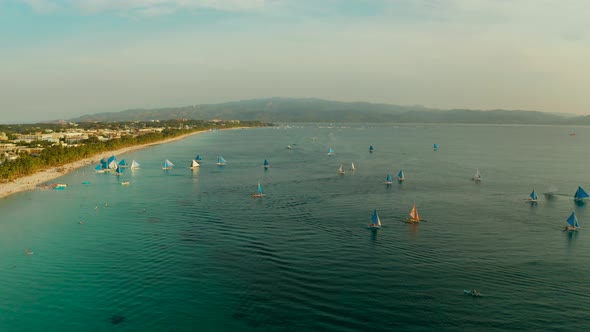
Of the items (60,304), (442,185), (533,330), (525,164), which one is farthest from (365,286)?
(525,164)

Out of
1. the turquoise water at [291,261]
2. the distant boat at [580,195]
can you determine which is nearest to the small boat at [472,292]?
the turquoise water at [291,261]

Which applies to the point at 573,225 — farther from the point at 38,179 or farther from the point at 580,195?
the point at 38,179

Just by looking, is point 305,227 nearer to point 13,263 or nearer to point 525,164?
point 13,263

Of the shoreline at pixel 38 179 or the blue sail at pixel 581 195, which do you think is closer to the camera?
the blue sail at pixel 581 195

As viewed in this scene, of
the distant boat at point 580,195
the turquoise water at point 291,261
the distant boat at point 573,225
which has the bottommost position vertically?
the turquoise water at point 291,261

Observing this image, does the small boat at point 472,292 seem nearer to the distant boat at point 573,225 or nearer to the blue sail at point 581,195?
the distant boat at point 573,225

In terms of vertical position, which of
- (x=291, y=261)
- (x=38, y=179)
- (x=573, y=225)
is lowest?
(x=291, y=261)

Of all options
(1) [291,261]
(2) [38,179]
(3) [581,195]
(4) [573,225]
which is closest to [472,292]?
(1) [291,261]

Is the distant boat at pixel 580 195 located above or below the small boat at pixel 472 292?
above

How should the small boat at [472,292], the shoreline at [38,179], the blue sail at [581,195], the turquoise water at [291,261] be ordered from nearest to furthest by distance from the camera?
the turquoise water at [291,261] < the small boat at [472,292] < the blue sail at [581,195] < the shoreline at [38,179]

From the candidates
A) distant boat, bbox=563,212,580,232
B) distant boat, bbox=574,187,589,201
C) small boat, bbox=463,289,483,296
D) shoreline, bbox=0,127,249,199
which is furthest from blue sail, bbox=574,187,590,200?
shoreline, bbox=0,127,249,199
